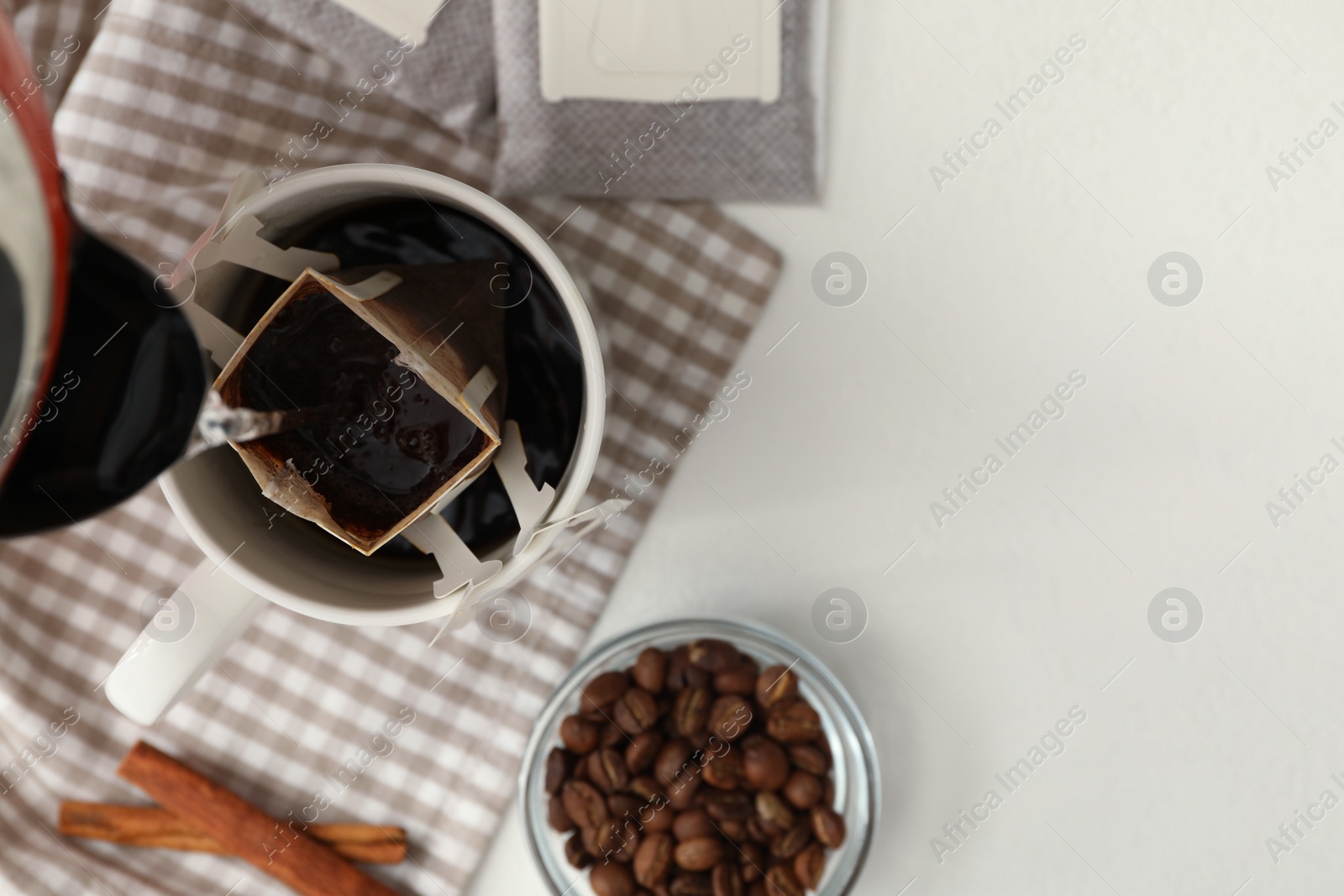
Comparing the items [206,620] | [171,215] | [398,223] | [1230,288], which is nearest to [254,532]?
[206,620]

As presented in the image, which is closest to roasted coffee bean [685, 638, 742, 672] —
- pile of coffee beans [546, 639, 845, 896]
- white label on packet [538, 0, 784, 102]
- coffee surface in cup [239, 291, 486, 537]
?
pile of coffee beans [546, 639, 845, 896]

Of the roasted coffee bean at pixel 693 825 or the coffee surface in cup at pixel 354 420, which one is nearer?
the coffee surface in cup at pixel 354 420

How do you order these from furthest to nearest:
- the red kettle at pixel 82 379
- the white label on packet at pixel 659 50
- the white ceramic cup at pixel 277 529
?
the white label on packet at pixel 659 50 → the white ceramic cup at pixel 277 529 → the red kettle at pixel 82 379

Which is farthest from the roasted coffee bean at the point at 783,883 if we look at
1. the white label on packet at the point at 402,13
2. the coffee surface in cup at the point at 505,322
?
the white label on packet at the point at 402,13

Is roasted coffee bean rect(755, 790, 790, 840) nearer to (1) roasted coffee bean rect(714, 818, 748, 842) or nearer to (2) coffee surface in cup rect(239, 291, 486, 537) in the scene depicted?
(1) roasted coffee bean rect(714, 818, 748, 842)

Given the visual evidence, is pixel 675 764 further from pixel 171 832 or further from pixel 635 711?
pixel 171 832

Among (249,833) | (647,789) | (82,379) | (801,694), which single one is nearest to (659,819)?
(647,789)

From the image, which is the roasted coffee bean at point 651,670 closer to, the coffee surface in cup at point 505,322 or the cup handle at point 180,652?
the coffee surface in cup at point 505,322

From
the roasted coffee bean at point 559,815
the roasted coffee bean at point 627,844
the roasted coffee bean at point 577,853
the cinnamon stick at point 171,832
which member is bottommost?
the cinnamon stick at point 171,832
